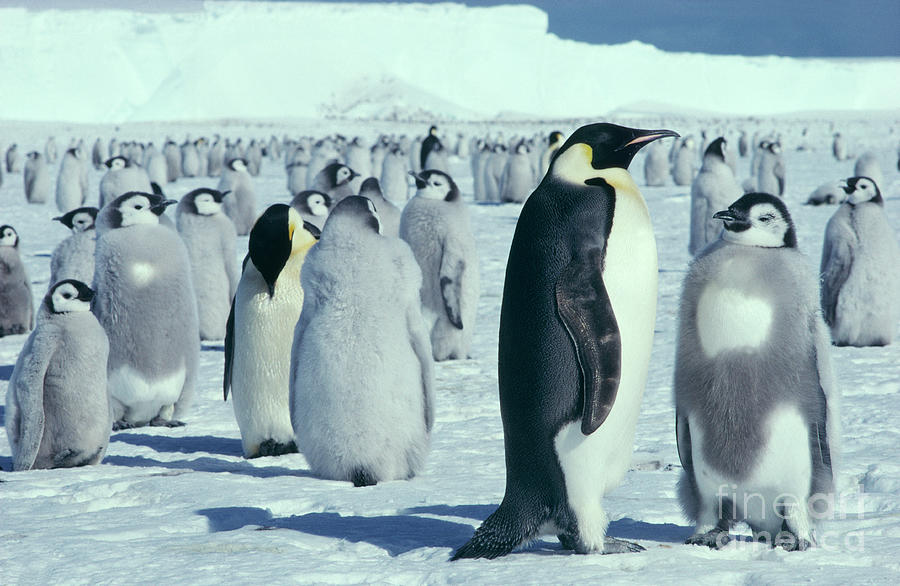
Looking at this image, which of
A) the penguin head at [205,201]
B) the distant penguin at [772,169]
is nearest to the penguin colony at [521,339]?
the penguin head at [205,201]

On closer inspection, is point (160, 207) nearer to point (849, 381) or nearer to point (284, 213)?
point (284, 213)

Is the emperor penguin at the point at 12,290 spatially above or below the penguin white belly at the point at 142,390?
above

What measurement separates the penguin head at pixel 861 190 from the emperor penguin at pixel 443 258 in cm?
246

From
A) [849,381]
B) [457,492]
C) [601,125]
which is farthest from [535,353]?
[849,381]

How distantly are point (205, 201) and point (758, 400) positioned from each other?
16.9ft

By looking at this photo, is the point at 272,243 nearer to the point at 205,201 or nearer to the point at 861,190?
the point at 205,201

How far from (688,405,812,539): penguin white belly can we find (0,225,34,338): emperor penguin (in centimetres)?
609

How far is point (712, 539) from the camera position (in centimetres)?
267

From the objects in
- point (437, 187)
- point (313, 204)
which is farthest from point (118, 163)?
point (437, 187)

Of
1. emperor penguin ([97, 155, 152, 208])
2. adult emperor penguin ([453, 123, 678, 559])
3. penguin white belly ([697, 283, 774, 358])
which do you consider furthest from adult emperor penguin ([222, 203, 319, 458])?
emperor penguin ([97, 155, 152, 208])

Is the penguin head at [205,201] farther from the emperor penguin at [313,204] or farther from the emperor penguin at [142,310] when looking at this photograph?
the emperor penguin at [142,310]

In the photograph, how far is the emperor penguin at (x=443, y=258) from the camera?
20.5ft

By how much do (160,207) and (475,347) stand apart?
8.85 ft

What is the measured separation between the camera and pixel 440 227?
6285 millimetres
